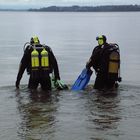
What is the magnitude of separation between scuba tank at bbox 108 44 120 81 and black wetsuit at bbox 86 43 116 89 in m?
0.09

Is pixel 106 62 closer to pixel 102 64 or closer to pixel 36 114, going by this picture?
pixel 102 64

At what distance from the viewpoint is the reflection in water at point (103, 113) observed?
8.85 meters

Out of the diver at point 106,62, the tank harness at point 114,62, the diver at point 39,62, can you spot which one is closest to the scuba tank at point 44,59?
the diver at point 39,62

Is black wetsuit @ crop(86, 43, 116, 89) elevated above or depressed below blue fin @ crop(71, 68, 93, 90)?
above

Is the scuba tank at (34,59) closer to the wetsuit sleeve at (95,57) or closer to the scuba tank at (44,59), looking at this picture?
the scuba tank at (44,59)

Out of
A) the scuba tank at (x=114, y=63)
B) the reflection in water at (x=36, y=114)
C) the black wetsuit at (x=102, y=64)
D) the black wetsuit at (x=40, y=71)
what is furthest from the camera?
the black wetsuit at (x=102, y=64)

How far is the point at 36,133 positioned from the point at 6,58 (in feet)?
66.7

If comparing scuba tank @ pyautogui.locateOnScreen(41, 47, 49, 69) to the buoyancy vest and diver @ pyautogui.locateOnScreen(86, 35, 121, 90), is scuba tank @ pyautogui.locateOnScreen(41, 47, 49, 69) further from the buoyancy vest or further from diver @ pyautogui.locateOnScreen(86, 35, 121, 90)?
diver @ pyautogui.locateOnScreen(86, 35, 121, 90)

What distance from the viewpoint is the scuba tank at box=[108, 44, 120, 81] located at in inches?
508

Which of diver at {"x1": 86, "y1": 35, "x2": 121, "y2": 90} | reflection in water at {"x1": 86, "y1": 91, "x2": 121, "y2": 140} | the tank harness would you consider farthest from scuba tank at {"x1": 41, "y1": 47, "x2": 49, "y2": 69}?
the tank harness

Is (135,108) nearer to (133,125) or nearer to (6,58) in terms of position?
(133,125)

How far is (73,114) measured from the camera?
34.1ft

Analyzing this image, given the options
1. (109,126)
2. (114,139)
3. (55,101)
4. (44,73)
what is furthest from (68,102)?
(114,139)

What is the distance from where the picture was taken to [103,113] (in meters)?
10.4
